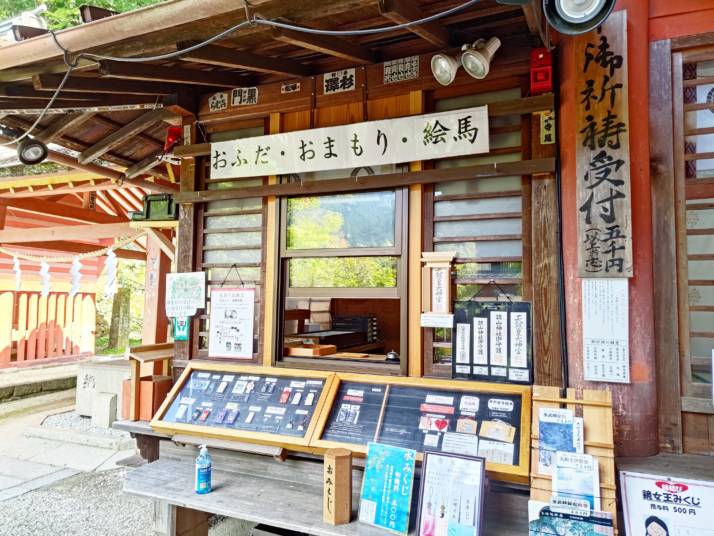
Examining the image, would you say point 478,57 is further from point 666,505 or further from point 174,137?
point 174,137

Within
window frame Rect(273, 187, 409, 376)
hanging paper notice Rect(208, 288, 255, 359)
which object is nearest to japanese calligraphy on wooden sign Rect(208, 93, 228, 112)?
window frame Rect(273, 187, 409, 376)

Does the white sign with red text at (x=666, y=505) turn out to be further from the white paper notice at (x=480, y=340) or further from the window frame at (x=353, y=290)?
the window frame at (x=353, y=290)

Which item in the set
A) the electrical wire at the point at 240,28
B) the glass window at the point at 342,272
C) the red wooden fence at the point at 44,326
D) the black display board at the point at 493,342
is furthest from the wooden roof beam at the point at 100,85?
the red wooden fence at the point at 44,326

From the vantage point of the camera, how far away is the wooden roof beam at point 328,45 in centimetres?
342

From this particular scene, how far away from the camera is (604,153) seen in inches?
127

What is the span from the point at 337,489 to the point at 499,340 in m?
1.60

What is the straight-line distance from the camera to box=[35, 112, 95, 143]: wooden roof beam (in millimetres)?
5563

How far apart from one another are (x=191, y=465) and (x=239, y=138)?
10.3ft

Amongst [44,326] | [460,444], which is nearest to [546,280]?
[460,444]

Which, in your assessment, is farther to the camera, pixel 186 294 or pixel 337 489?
pixel 186 294

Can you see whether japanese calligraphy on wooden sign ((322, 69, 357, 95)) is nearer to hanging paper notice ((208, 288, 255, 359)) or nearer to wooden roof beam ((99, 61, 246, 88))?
wooden roof beam ((99, 61, 246, 88))

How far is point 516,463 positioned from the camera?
10.0 feet

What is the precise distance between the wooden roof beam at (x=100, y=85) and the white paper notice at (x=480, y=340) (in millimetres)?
3809

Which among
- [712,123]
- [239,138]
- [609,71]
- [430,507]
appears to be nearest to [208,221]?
[239,138]
